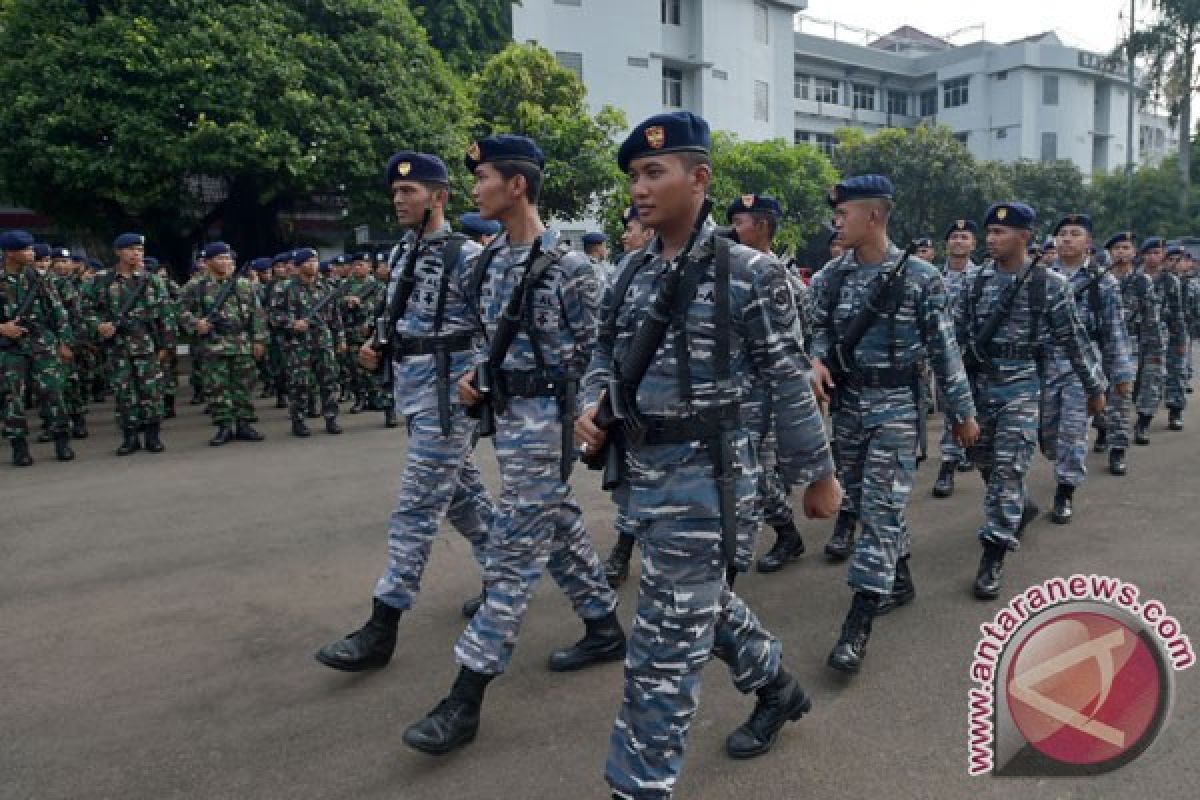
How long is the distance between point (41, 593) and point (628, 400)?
4153mm

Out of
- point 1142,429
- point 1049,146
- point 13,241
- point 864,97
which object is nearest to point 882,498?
point 1142,429

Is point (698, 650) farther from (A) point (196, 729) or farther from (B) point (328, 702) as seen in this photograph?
(A) point (196, 729)

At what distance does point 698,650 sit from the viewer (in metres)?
2.58

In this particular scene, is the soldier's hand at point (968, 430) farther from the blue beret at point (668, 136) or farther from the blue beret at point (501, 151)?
the blue beret at point (501, 151)

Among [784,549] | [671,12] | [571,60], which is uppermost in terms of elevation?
[671,12]

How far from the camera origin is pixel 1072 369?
575cm

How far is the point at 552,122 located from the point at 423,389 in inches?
723

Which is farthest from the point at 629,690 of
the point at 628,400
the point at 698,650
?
the point at 628,400

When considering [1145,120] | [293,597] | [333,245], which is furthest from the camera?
[1145,120]

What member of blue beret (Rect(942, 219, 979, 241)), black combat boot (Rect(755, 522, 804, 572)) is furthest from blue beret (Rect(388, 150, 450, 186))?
blue beret (Rect(942, 219, 979, 241))

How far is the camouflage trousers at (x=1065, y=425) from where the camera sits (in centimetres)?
609

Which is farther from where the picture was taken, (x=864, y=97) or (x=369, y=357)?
(x=864, y=97)

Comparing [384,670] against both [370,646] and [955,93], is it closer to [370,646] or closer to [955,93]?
[370,646]

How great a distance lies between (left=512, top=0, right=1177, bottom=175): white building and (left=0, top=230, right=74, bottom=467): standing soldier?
84.6 feet
